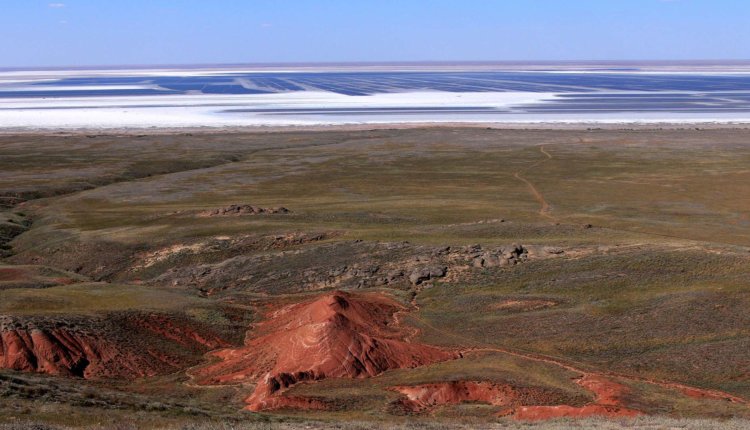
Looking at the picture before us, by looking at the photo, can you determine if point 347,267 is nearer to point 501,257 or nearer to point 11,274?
point 501,257

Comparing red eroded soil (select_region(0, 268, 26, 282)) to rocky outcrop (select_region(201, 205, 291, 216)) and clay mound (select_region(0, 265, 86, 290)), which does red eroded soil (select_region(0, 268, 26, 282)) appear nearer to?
clay mound (select_region(0, 265, 86, 290))

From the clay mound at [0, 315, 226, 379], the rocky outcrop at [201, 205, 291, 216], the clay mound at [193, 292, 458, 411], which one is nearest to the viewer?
the clay mound at [193, 292, 458, 411]

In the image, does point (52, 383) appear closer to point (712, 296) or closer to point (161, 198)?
point (712, 296)

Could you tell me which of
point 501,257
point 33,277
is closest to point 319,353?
point 501,257

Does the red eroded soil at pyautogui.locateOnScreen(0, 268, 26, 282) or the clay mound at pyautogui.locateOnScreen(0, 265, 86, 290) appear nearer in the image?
the clay mound at pyautogui.locateOnScreen(0, 265, 86, 290)

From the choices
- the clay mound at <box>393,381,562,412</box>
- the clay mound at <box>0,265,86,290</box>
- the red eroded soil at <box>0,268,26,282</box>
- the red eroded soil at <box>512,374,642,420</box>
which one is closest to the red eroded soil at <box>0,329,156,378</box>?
the clay mound at <box>0,265,86,290</box>

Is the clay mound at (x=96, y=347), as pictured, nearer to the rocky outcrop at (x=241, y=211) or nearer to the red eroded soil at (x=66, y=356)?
the red eroded soil at (x=66, y=356)

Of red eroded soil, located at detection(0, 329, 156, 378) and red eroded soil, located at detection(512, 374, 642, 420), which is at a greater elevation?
red eroded soil, located at detection(512, 374, 642, 420)
